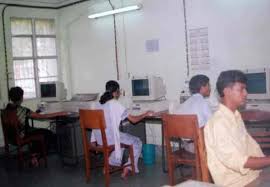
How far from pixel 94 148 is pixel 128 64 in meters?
2.03

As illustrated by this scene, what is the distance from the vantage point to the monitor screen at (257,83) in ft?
12.3

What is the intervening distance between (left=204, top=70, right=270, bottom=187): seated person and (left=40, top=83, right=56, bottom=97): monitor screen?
4.36 m

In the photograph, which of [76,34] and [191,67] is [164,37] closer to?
[191,67]

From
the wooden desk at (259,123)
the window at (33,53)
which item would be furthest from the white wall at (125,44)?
the wooden desk at (259,123)

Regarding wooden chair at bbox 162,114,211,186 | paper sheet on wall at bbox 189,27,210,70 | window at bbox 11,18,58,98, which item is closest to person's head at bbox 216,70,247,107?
wooden chair at bbox 162,114,211,186

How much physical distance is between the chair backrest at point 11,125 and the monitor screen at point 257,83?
294 centimetres

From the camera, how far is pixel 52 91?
19.5 feet

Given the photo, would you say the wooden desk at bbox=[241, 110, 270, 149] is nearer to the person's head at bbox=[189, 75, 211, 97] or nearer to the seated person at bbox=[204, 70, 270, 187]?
the person's head at bbox=[189, 75, 211, 97]

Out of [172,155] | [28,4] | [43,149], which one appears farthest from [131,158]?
[28,4]

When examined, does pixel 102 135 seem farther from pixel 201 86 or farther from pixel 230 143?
pixel 230 143

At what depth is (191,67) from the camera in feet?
16.1

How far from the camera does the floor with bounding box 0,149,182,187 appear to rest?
13.2ft

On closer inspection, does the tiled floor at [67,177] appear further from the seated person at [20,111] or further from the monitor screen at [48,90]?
the monitor screen at [48,90]

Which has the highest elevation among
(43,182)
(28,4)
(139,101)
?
(28,4)
